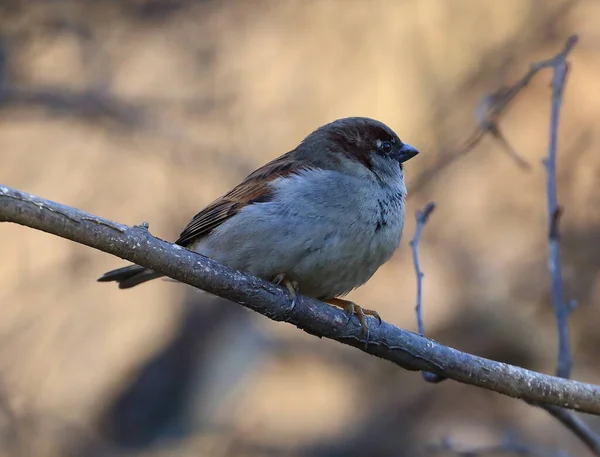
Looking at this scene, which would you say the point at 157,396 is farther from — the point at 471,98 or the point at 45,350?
the point at 471,98

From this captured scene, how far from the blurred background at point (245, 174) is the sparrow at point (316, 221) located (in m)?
2.52

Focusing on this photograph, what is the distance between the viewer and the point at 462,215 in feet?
21.5

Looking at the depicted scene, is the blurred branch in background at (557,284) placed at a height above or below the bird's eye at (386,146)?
below

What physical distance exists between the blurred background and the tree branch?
326 centimetres

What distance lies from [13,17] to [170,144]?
1413 mm

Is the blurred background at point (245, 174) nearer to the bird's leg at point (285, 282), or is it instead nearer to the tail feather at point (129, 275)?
the tail feather at point (129, 275)

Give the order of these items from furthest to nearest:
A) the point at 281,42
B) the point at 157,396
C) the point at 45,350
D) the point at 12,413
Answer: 1. the point at 281,42
2. the point at 157,396
3. the point at 45,350
4. the point at 12,413

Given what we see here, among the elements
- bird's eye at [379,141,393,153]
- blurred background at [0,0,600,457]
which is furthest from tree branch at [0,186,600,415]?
blurred background at [0,0,600,457]

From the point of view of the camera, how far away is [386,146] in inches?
155

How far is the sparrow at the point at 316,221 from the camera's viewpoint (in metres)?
3.28

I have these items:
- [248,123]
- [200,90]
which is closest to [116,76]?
[200,90]

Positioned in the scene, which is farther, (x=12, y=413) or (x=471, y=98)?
(x=471, y=98)

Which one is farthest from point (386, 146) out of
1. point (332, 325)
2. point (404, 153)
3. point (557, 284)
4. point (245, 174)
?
point (245, 174)

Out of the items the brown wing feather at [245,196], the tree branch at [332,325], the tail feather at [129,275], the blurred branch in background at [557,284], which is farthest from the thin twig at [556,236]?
the tail feather at [129,275]
